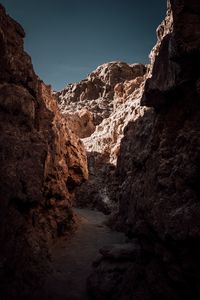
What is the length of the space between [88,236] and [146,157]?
15.0 meters

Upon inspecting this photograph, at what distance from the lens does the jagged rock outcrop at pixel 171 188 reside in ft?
39.4

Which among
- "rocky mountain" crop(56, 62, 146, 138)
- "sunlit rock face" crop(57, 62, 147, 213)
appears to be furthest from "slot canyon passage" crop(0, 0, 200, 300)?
"rocky mountain" crop(56, 62, 146, 138)

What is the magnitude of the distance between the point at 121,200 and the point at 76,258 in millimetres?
9412

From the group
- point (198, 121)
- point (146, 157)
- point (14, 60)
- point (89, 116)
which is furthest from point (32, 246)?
point (89, 116)

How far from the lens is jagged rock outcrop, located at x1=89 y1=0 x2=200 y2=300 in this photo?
1201 centimetres

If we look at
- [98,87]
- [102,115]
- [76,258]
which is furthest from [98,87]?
[76,258]

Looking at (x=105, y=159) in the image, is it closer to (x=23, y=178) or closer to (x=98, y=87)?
(x=23, y=178)

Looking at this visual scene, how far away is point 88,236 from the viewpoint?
101 ft

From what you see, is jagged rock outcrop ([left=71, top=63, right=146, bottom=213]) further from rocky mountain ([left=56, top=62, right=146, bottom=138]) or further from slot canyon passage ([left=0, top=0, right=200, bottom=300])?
rocky mountain ([left=56, top=62, right=146, bottom=138])

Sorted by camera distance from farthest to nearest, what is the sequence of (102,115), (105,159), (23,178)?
(102,115), (105,159), (23,178)

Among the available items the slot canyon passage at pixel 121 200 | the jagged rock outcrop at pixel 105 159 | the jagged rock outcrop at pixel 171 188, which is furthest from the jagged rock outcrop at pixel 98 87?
the jagged rock outcrop at pixel 171 188

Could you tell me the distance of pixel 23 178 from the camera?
18.3 m

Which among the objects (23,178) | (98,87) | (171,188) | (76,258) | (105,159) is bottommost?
(76,258)

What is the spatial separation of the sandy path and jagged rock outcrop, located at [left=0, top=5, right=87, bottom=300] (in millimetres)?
1777
